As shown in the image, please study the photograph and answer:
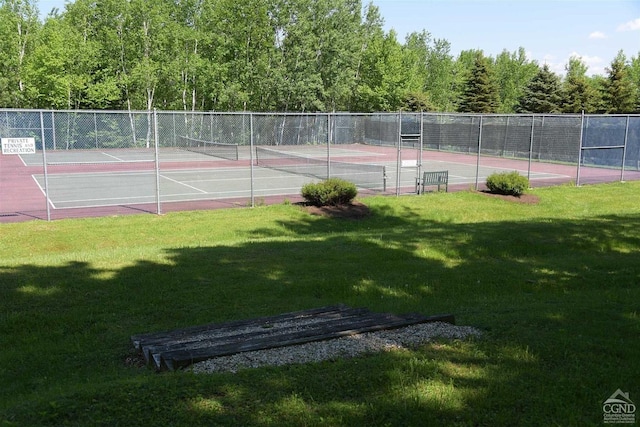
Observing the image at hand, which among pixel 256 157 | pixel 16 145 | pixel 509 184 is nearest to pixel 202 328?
pixel 16 145

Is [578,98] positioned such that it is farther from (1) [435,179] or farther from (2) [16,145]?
(2) [16,145]

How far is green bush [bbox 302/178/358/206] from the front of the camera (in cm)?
1708

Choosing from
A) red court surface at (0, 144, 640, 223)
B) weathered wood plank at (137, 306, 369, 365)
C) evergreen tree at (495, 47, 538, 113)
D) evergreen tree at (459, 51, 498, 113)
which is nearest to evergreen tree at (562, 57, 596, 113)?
evergreen tree at (459, 51, 498, 113)

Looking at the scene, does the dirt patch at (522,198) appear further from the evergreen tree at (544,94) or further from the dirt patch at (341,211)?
the evergreen tree at (544,94)

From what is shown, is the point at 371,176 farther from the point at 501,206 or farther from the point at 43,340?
the point at 43,340

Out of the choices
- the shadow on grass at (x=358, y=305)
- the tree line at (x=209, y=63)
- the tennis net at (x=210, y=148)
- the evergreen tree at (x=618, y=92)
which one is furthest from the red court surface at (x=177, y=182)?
the evergreen tree at (x=618, y=92)

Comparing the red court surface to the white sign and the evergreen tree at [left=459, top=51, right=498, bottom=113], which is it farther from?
the evergreen tree at [left=459, top=51, right=498, bottom=113]

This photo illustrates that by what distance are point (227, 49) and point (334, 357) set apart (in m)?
49.0

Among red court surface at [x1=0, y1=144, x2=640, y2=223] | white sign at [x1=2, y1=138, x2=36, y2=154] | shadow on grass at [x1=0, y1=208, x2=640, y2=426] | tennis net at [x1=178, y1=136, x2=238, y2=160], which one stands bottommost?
red court surface at [x1=0, y1=144, x2=640, y2=223]

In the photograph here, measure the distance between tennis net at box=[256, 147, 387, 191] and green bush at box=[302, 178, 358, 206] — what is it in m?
2.35

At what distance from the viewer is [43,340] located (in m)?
6.03

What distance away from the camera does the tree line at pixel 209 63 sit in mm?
45125

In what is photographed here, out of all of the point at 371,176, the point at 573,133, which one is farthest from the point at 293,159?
the point at 573,133

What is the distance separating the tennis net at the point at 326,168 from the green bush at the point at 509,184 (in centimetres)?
399
